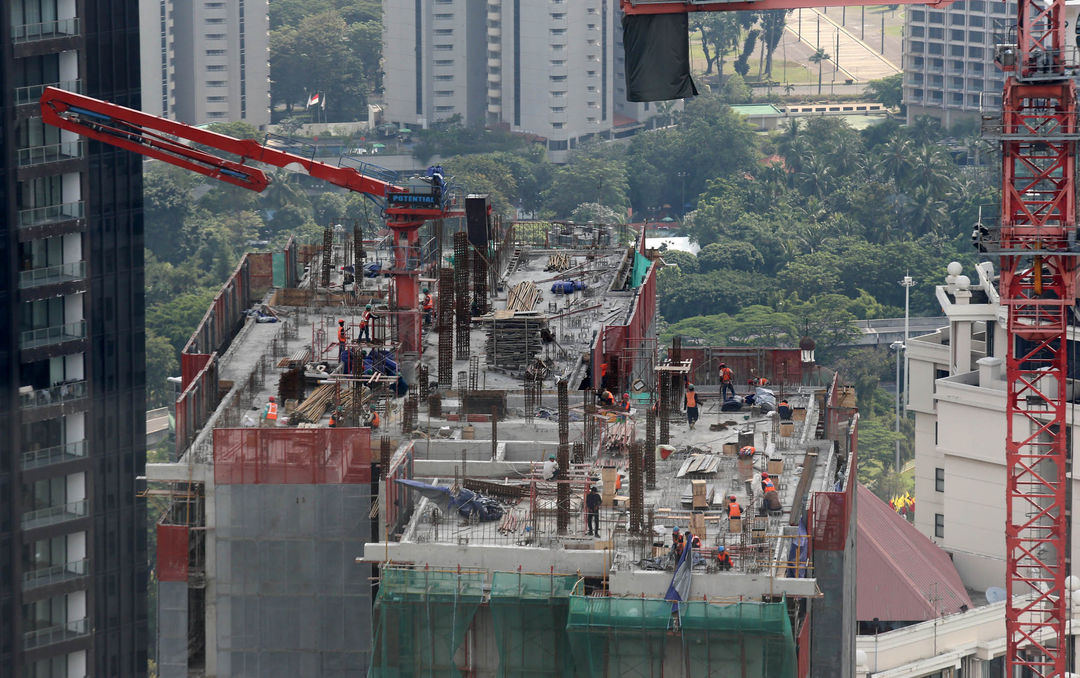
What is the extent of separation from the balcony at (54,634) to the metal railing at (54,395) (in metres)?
10.8

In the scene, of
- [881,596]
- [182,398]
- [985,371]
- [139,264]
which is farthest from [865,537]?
[182,398]

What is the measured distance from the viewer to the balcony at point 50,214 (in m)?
122

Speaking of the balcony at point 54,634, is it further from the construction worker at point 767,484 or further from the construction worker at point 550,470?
the construction worker at point 767,484

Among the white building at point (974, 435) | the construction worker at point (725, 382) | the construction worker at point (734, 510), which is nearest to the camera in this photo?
the construction worker at point (734, 510)

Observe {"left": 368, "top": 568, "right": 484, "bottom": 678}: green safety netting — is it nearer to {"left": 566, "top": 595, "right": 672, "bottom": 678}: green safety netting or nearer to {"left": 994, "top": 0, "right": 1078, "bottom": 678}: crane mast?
{"left": 566, "top": 595, "right": 672, "bottom": 678}: green safety netting

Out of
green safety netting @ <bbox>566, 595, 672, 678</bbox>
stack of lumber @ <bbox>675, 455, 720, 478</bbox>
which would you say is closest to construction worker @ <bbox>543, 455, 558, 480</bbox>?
stack of lumber @ <bbox>675, 455, 720, 478</bbox>

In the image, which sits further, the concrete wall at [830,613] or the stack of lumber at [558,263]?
the stack of lumber at [558,263]

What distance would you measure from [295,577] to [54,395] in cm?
3037

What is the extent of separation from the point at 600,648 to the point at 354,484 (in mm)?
13889

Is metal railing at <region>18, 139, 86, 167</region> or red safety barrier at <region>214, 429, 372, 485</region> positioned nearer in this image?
red safety barrier at <region>214, 429, 372, 485</region>

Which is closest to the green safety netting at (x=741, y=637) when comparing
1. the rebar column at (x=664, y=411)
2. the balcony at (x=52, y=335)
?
the rebar column at (x=664, y=411)

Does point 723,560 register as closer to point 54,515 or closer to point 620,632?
point 620,632

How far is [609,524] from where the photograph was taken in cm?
9375

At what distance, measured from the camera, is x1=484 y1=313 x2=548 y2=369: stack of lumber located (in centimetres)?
11756
